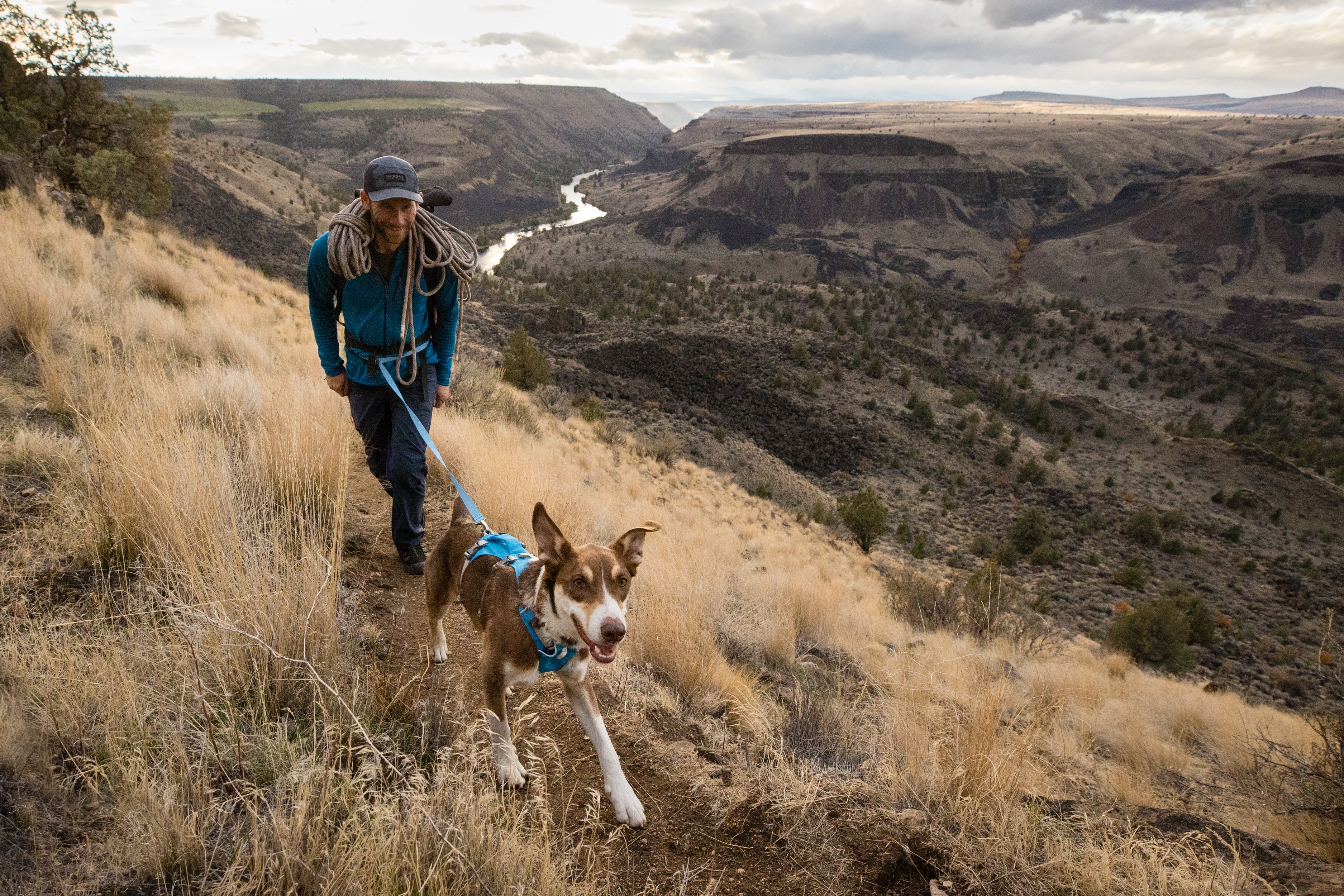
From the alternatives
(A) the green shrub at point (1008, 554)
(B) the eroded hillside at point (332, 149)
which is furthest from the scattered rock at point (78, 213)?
(A) the green shrub at point (1008, 554)

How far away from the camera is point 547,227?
9962cm

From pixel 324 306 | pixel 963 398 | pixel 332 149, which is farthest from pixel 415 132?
pixel 324 306

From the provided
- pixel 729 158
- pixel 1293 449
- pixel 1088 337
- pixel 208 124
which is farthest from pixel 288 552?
pixel 208 124

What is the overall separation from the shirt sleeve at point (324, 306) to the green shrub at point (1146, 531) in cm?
3131

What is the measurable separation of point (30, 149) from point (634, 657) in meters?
24.5

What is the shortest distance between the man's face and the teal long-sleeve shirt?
16 centimetres

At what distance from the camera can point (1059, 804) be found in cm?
293

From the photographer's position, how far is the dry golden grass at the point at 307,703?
5.57 feet

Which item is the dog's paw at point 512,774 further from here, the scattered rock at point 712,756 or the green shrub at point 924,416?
the green shrub at point 924,416

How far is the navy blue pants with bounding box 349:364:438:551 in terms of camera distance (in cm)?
365

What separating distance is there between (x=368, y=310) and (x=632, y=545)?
2.09 m

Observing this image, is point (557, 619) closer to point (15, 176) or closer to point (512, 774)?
point (512, 774)

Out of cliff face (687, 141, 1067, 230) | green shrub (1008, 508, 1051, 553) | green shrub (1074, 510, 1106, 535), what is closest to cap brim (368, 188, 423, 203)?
green shrub (1008, 508, 1051, 553)

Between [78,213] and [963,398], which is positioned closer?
[78,213]
